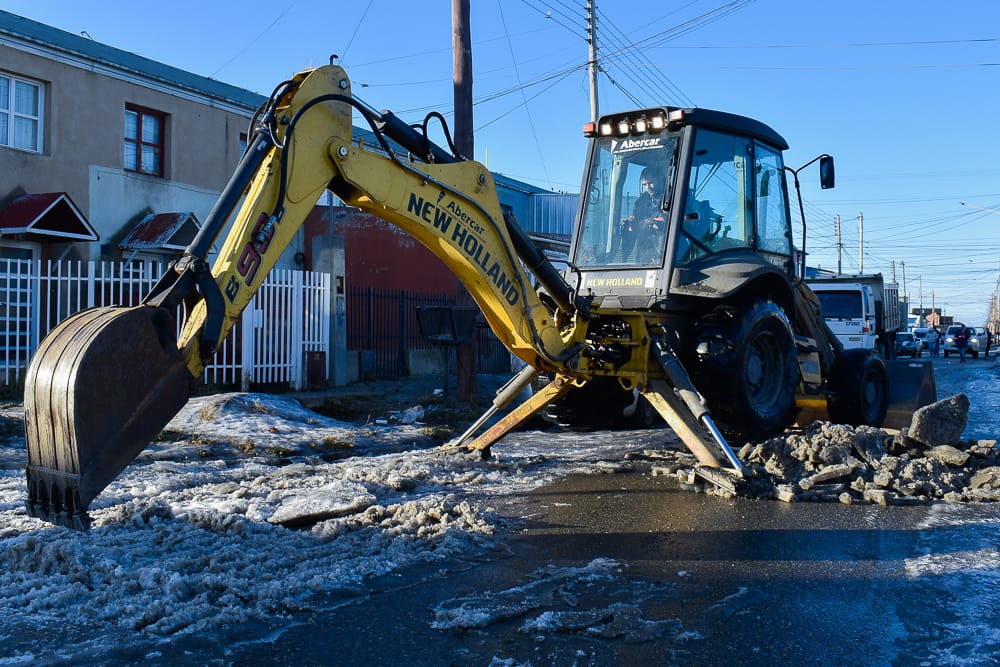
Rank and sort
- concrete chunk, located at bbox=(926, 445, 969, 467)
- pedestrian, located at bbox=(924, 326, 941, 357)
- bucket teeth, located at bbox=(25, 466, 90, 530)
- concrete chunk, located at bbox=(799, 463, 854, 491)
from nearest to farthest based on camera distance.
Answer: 1. bucket teeth, located at bbox=(25, 466, 90, 530)
2. concrete chunk, located at bbox=(799, 463, 854, 491)
3. concrete chunk, located at bbox=(926, 445, 969, 467)
4. pedestrian, located at bbox=(924, 326, 941, 357)

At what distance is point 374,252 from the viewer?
20891mm

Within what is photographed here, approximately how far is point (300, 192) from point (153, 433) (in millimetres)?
1665

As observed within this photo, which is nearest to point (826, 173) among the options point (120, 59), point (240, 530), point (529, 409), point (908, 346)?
point (529, 409)

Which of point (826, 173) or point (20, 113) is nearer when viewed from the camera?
point (826, 173)

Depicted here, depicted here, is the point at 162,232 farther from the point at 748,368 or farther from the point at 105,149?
the point at 748,368

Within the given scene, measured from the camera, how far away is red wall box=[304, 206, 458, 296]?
66.7 ft

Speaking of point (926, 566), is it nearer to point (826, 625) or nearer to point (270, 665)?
point (826, 625)

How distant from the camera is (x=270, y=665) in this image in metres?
3.59

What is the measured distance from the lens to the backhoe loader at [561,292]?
4.18m

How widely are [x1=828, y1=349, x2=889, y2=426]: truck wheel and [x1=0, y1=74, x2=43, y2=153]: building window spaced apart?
15.2m

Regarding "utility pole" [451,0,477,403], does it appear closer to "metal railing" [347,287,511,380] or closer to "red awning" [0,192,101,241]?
"metal railing" [347,287,511,380]

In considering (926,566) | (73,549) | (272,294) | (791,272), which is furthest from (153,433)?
(272,294)

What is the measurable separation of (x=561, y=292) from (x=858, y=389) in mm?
4105

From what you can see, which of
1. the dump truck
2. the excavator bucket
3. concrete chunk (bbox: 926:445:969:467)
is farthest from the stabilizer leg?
the dump truck
